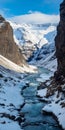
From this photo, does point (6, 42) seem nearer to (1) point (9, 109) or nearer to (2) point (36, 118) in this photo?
(1) point (9, 109)

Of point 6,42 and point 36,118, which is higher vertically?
point 6,42

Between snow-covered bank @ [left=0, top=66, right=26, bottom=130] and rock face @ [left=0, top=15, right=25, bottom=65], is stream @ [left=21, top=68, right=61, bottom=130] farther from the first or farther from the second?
rock face @ [left=0, top=15, right=25, bottom=65]

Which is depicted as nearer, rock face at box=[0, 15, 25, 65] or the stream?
the stream

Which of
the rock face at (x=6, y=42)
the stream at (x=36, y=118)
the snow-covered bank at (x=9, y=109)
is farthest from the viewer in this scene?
the rock face at (x=6, y=42)

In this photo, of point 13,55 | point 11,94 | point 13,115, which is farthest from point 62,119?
point 13,55

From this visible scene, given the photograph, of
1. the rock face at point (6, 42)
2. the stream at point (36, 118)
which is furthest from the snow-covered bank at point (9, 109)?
the rock face at point (6, 42)

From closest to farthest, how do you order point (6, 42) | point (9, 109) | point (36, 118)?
point (36, 118) → point (9, 109) → point (6, 42)

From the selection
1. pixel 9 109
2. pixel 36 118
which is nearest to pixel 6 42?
pixel 9 109

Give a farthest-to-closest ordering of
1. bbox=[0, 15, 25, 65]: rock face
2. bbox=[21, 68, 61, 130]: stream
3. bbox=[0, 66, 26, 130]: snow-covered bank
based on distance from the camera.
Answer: bbox=[0, 15, 25, 65]: rock face
bbox=[21, 68, 61, 130]: stream
bbox=[0, 66, 26, 130]: snow-covered bank

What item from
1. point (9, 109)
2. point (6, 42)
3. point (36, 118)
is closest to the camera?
point (36, 118)

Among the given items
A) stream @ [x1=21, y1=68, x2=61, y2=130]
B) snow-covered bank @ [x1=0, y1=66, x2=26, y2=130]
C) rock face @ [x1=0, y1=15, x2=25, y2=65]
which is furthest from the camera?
rock face @ [x1=0, y1=15, x2=25, y2=65]

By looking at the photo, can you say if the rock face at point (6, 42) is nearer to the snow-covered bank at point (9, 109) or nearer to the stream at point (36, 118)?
the snow-covered bank at point (9, 109)

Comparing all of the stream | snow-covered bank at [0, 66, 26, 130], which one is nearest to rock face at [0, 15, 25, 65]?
snow-covered bank at [0, 66, 26, 130]

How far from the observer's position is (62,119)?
50094mm
